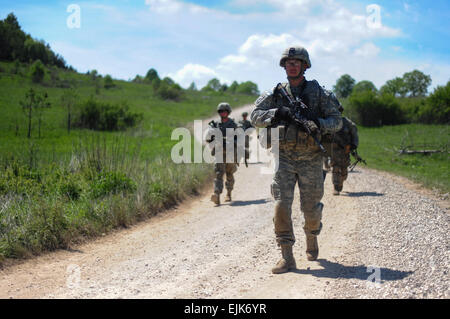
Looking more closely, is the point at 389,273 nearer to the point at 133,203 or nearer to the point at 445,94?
the point at 133,203

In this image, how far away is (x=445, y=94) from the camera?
110 feet

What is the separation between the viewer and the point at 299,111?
17.2 feet

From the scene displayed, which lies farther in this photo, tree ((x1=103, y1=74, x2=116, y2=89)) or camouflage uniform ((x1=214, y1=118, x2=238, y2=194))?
tree ((x1=103, y1=74, x2=116, y2=89))

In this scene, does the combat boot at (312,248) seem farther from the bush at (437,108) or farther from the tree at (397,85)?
the tree at (397,85)

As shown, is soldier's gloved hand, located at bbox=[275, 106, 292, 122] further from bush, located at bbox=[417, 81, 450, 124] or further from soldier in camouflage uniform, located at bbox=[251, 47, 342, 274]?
bush, located at bbox=[417, 81, 450, 124]

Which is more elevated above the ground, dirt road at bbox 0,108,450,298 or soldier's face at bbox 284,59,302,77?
soldier's face at bbox 284,59,302,77

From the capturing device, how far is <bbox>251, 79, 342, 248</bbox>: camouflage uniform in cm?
516

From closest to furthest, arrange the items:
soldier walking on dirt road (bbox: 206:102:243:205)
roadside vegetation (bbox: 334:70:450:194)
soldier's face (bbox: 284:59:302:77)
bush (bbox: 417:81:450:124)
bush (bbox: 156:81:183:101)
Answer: soldier's face (bbox: 284:59:302:77) < soldier walking on dirt road (bbox: 206:102:243:205) < roadside vegetation (bbox: 334:70:450:194) < bush (bbox: 417:81:450:124) < bush (bbox: 156:81:183:101)

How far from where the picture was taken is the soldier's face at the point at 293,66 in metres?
5.29

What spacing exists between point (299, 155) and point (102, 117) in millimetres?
28619

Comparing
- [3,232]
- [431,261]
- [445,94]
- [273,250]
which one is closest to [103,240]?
[3,232]

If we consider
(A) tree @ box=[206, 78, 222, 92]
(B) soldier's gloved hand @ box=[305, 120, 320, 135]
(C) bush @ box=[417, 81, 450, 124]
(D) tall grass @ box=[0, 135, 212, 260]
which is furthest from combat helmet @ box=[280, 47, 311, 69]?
(A) tree @ box=[206, 78, 222, 92]

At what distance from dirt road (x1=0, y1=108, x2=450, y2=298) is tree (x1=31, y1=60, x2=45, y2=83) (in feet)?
124

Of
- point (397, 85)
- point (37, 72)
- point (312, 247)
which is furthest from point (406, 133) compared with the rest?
point (397, 85)
